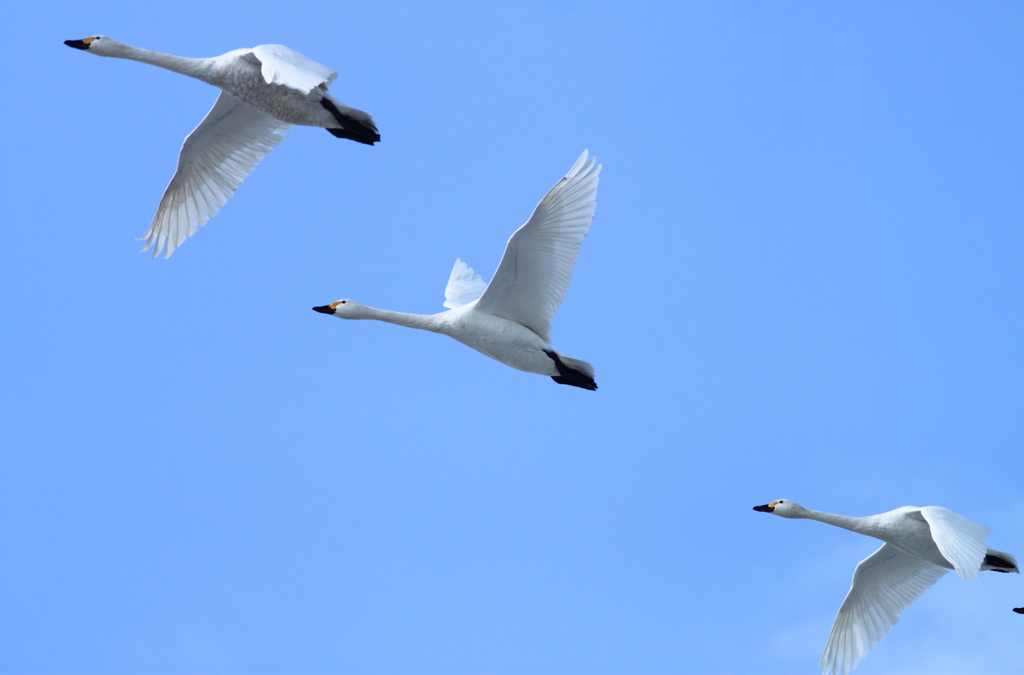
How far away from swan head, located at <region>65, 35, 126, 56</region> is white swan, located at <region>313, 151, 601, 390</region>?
479cm

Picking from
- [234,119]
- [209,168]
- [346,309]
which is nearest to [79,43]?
[234,119]

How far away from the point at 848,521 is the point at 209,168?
9.74 metres

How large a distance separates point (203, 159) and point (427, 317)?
15.6ft

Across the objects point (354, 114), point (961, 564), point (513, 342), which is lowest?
point (961, 564)

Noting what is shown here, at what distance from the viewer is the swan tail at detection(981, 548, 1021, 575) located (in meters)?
15.2

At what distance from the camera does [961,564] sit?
12.6 metres

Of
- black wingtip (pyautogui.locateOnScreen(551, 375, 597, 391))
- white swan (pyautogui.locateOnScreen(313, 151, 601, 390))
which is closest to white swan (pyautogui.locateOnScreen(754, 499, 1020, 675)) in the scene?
black wingtip (pyautogui.locateOnScreen(551, 375, 597, 391))

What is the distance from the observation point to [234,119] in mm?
16859

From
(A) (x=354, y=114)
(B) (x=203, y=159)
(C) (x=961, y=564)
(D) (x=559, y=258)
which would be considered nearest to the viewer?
(C) (x=961, y=564)

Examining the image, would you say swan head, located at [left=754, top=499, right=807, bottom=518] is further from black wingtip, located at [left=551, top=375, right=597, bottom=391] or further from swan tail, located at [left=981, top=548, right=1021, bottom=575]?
black wingtip, located at [left=551, top=375, right=597, bottom=391]

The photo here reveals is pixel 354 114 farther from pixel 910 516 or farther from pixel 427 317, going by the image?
pixel 910 516

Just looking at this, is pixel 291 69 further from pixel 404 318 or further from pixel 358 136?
pixel 404 318

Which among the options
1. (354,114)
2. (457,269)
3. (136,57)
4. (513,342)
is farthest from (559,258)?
(136,57)

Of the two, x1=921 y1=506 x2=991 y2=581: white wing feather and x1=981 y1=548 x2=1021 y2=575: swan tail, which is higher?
x1=981 y1=548 x2=1021 y2=575: swan tail
